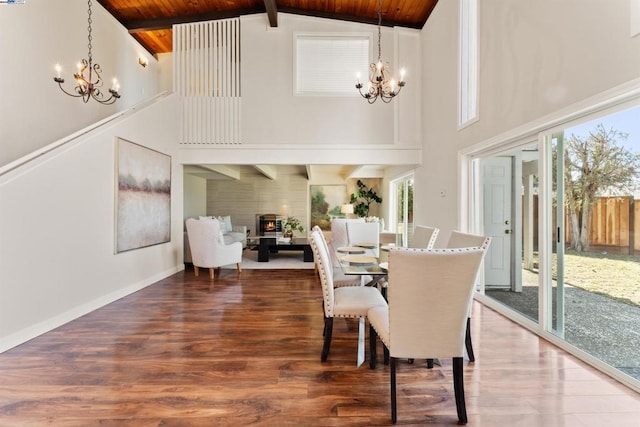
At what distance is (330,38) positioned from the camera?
20.1 ft

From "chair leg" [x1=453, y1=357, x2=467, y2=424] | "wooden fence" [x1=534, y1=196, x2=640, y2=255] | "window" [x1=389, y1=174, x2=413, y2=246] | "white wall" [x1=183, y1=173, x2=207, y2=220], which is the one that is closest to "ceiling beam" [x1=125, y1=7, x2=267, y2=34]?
"white wall" [x1=183, y1=173, x2=207, y2=220]

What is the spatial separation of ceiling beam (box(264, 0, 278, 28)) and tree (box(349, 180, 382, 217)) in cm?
574

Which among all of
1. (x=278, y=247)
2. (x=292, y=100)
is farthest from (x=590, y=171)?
(x=278, y=247)

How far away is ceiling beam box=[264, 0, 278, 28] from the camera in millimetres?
5350

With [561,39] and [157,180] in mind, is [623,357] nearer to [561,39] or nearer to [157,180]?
[561,39]

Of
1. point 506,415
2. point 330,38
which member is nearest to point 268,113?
point 330,38

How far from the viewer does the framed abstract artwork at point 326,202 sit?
1096 cm

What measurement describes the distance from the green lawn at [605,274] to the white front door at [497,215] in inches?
62.6

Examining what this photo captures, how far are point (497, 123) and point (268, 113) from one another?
3998 mm

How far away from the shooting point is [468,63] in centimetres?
445

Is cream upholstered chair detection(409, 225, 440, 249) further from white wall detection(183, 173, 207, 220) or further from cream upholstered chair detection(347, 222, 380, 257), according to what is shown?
white wall detection(183, 173, 207, 220)

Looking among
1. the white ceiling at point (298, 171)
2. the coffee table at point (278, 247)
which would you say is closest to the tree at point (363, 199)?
the white ceiling at point (298, 171)

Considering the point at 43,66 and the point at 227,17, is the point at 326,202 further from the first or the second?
the point at 43,66

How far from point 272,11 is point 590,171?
5.42 m
